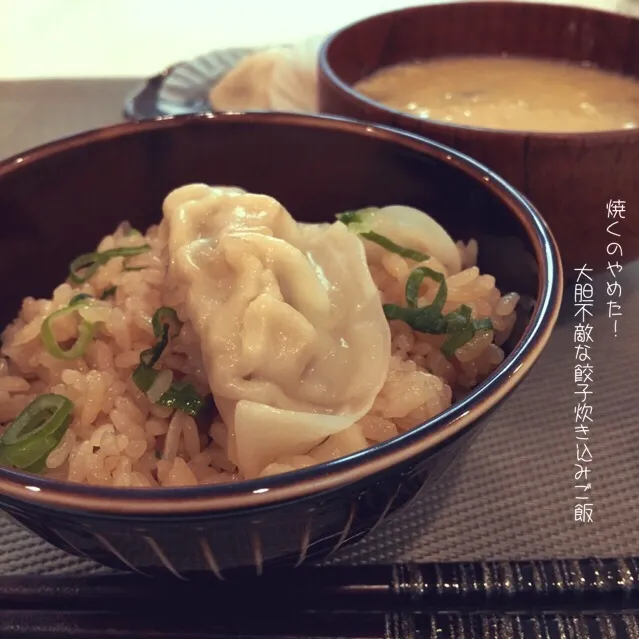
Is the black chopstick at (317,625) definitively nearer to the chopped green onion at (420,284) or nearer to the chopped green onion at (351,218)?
the chopped green onion at (420,284)

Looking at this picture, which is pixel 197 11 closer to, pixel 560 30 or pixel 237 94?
pixel 237 94

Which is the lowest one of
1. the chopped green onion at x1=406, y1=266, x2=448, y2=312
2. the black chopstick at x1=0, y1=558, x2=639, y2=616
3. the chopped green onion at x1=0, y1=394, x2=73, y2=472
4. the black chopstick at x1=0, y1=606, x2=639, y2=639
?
the black chopstick at x1=0, y1=606, x2=639, y2=639

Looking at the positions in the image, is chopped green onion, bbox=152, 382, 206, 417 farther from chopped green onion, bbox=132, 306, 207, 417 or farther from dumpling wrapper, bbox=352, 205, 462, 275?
dumpling wrapper, bbox=352, 205, 462, 275

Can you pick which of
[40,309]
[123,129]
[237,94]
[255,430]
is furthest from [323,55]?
[255,430]

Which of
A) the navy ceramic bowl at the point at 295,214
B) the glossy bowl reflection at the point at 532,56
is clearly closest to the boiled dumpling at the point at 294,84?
the glossy bowl reflection at the point at 532,56

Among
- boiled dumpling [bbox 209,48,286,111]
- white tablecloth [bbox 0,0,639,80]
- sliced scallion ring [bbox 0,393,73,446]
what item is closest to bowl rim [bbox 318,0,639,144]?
boiled dumpling [bbox 209,48,286,111]

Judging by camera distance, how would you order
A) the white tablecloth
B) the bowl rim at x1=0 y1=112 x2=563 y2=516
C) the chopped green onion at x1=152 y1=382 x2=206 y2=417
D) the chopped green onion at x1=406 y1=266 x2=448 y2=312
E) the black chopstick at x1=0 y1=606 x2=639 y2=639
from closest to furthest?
the bowl rim at x1=0 y1=112 x2=563 y2=516 → the black chopstick at x1=0 y1=606 x2=639 y2=639 → the chopped green onion at x1=152 y1=382 x2=206 y2=417 → the chopped green onion at x1=406 y1=266 x2=448 y2=312 → the white tablecloth

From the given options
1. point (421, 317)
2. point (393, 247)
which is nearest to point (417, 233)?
point (393, 247)
